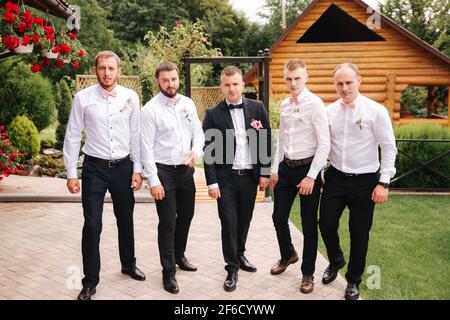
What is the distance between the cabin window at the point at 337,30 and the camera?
56.0ft

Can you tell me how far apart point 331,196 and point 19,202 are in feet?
21.8

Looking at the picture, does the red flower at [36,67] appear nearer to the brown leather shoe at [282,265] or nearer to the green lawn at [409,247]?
the green lawn at [409,247]

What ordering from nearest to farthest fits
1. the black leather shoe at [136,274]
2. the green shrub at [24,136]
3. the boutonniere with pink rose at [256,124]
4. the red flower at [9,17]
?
the boutonniere with pink rose at [256,124] → the black leather shoe at [136,274] → the red flower at [9,17] → the green shrub at [24,136]

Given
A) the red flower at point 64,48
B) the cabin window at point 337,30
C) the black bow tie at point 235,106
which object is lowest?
the black bow tie at point 235,106

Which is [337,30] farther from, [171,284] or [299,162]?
[171,284]

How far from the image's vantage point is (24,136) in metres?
14.4

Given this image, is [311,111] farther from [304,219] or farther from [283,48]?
[283,48]

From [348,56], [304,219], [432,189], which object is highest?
[348,56]

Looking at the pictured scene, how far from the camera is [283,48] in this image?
1727 cm

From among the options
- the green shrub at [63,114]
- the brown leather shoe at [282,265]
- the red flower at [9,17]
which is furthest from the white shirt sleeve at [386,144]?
the green shrub at [63,114]

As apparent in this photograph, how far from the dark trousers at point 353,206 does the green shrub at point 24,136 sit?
11486mm
